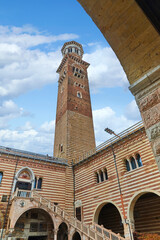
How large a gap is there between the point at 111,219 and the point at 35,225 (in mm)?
7709

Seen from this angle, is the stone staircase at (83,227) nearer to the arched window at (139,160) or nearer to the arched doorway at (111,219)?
the arched doorway at (111,219)

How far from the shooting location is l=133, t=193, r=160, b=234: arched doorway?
537 inches

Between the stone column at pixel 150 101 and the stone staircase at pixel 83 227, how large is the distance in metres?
12.1

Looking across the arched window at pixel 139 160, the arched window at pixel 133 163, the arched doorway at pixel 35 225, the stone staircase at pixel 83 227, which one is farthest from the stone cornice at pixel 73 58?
the arched doorway at pixel 35 225

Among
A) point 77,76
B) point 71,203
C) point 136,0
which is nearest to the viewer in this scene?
point 136,0

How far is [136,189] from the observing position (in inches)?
500

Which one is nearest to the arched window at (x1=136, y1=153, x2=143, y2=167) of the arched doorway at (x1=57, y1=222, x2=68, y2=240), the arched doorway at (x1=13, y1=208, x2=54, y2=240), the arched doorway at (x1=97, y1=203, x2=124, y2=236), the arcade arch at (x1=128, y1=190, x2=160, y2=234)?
the arcade arch at (x1=128, y1=190, x2=160, y2=234)

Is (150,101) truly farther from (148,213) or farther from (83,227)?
(148,213)

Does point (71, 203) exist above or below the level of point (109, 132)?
below

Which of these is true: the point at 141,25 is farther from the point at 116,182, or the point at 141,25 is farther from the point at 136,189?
the point at 116,182

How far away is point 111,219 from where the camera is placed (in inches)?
688

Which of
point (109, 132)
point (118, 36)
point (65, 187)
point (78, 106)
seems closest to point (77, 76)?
point (78, 106)

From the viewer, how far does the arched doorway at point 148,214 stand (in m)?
13.6

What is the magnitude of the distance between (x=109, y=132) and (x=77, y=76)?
59.9ft
